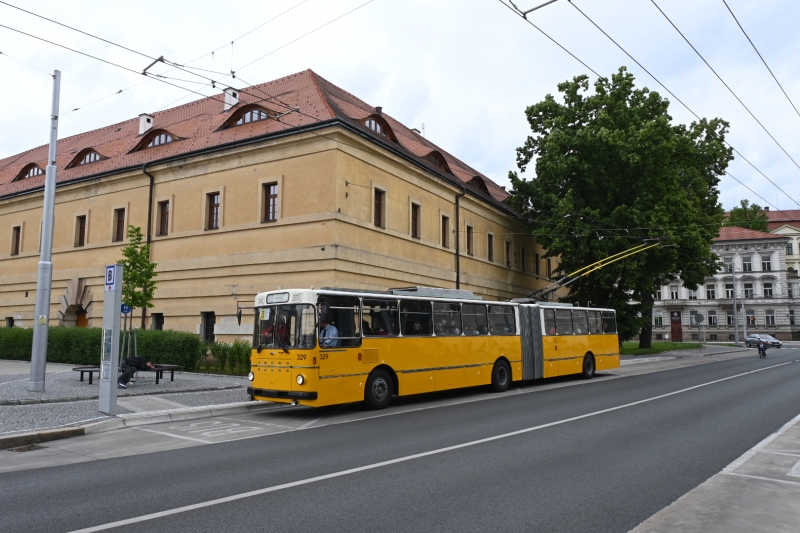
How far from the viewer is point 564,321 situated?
2191 centimetres

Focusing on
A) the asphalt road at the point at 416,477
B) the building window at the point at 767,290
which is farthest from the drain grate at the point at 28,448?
the building window at the point at 767,290

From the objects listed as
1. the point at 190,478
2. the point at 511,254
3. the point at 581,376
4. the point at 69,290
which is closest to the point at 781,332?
the point at 511,254

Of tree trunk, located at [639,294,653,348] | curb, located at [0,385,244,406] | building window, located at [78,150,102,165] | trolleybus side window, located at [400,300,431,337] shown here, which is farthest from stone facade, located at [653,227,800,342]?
curb, located at [0,385,244,406]

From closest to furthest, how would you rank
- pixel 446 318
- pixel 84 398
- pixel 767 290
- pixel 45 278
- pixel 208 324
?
pixel 84 398
pixel 45 278
pixel 446 318
pixel 208 324
pixel 767 290

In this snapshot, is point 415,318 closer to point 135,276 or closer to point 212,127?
point 135,276

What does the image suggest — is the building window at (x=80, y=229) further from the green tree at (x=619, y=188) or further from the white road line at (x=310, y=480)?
the white road line at (x=310, y=480)

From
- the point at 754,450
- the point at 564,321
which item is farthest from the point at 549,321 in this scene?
the point at 754,450

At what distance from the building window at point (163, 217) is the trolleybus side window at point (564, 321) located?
1905 cm

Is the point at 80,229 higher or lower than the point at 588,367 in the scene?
higher

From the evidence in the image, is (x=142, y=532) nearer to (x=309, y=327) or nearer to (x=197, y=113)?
(x=309, y=327)

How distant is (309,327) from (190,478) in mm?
5814

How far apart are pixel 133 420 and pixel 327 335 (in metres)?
4.20

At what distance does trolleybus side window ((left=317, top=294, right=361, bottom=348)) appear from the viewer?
13195 mm

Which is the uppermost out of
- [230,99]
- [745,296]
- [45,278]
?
[230,99]
